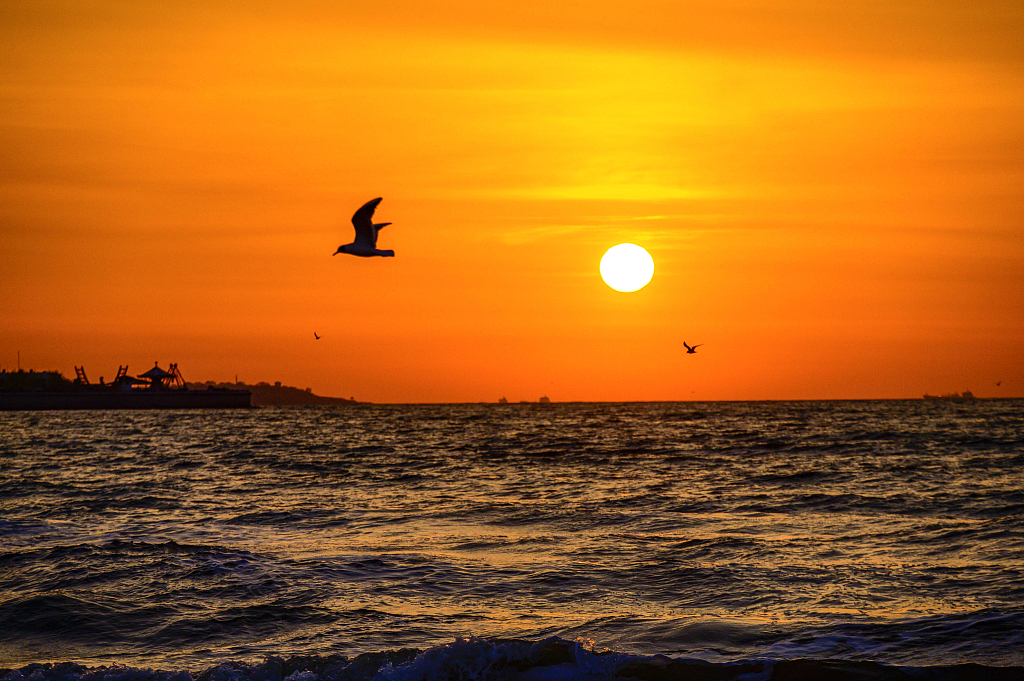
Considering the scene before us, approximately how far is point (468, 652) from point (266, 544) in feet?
27.5

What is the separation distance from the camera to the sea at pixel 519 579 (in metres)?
10.7

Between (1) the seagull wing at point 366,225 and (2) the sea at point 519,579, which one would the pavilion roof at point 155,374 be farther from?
(1) the seagull wing at point 366,225

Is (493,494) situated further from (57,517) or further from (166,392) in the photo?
(166,392)

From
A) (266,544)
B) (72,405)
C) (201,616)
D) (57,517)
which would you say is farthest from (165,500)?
(72,405)

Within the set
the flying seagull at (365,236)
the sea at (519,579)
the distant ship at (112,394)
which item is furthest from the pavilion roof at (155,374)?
the flying seagull at (365,236)

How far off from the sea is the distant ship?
15358cm

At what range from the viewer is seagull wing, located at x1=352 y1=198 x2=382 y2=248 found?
1847 centimetres

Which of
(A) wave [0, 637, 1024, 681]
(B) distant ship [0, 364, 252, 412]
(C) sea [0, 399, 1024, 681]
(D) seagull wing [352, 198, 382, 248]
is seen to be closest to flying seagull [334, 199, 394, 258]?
(D) seagull wing [352, 198, 382, 248]

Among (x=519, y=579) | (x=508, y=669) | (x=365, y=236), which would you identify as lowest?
(x=508, y=669)

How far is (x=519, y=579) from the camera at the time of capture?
14484 millimetres

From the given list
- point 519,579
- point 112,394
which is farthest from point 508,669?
point 112,394

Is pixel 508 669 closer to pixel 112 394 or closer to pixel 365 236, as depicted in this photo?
pixel 365 236

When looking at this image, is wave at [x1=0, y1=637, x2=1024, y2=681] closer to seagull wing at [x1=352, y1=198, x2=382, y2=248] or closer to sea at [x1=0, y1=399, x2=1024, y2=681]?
sea at [x1=0, y1=399, x2=1024, y2=681]

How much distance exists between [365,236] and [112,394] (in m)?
168
